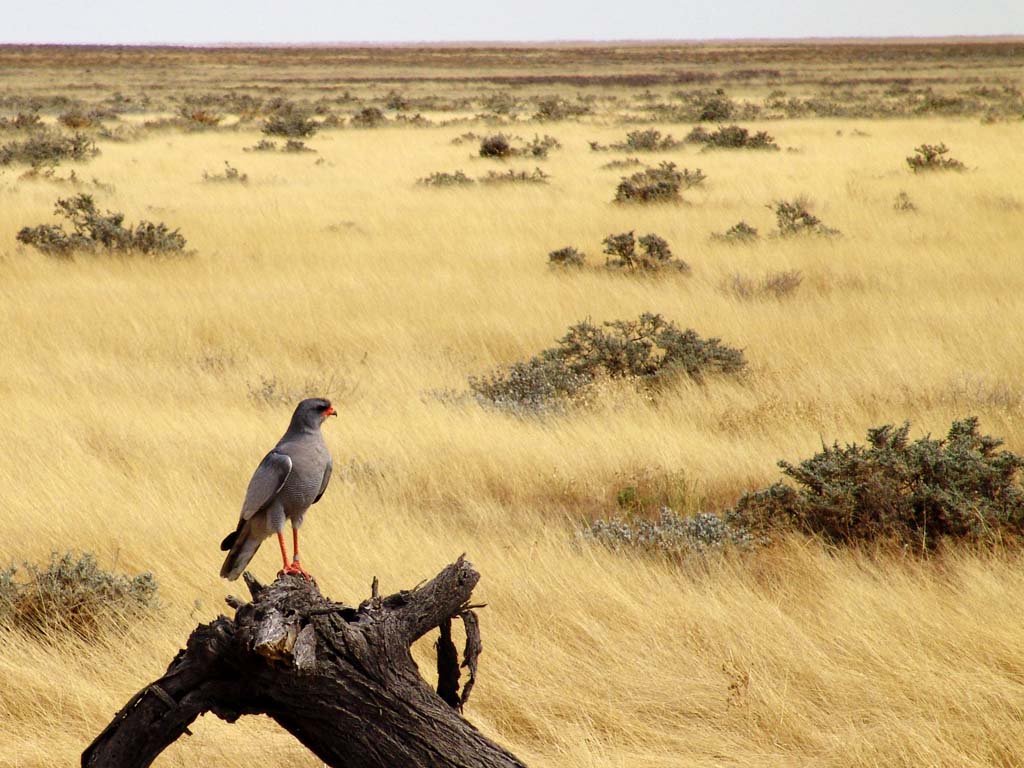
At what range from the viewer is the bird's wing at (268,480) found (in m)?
3.58

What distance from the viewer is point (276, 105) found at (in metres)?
43.9

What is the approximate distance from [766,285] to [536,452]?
19.2 feet

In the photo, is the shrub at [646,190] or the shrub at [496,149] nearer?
the shrub at [646,190]

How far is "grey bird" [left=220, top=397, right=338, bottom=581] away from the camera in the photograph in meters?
3.59

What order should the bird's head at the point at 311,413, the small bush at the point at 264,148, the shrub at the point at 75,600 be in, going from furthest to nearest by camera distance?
the small bush at the point at 264,148, the shrub at the point at 75,600, the bird's head at the point at 311,413

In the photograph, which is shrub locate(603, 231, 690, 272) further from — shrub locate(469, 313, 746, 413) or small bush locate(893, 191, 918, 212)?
small bush locate(893, 191, 918, 212)

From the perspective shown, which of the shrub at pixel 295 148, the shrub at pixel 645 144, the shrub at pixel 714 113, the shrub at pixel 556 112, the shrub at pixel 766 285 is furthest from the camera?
the shrub at pixel 556 112

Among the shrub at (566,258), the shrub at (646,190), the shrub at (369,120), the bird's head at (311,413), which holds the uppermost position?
the shrub at (369,120)

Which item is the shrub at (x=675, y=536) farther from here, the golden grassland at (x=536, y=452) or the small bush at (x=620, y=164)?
the small bush at (x=620, y=164)

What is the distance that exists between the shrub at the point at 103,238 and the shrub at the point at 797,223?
769 centimetres

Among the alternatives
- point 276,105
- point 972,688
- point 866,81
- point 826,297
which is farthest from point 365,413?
point 866,81

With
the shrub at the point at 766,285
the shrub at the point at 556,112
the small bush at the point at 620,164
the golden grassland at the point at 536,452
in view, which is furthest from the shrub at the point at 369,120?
the shrub at the point at 766,285

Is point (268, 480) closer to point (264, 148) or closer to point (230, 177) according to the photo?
point (230, 177)

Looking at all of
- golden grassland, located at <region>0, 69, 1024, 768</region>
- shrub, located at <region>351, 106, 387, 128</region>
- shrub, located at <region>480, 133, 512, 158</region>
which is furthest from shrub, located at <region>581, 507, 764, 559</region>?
shrub, located at <region>351, 106, 387, 128</region>
